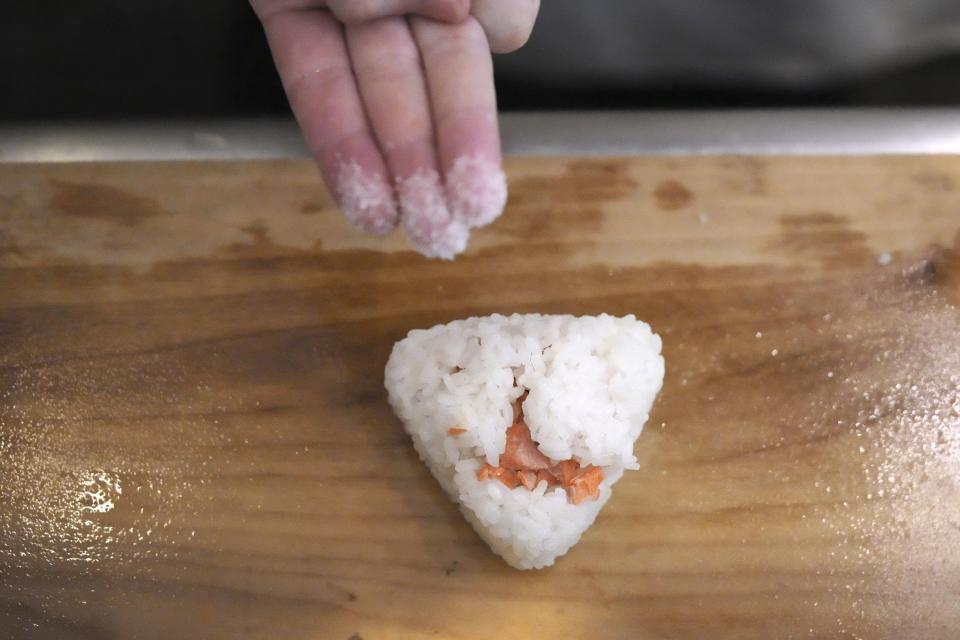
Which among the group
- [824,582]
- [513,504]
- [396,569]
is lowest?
[824,582]

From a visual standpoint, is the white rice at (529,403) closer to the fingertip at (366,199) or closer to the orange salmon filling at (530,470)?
the orange salmon filling at (530,470)

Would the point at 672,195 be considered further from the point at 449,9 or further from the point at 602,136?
the point at 449,9

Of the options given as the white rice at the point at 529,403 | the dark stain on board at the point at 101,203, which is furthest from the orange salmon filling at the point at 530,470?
the dark stain on board at the point at 101,203

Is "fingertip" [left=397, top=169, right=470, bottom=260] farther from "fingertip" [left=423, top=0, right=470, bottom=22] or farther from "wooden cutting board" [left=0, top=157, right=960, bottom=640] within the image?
"wooden cutting board" [left=0, top=157, right=960, bottom=640]

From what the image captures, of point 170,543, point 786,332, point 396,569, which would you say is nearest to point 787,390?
point 786,332

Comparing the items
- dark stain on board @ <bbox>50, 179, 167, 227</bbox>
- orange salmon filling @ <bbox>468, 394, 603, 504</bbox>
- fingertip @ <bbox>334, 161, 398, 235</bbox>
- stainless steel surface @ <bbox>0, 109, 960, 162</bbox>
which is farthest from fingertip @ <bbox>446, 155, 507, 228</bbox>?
dark stain on board @ <bbox>50, 179, 167, 227</bbox>

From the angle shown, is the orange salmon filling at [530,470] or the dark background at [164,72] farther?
the dark background at [164,72]

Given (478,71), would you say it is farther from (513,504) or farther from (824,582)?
(824,582)
